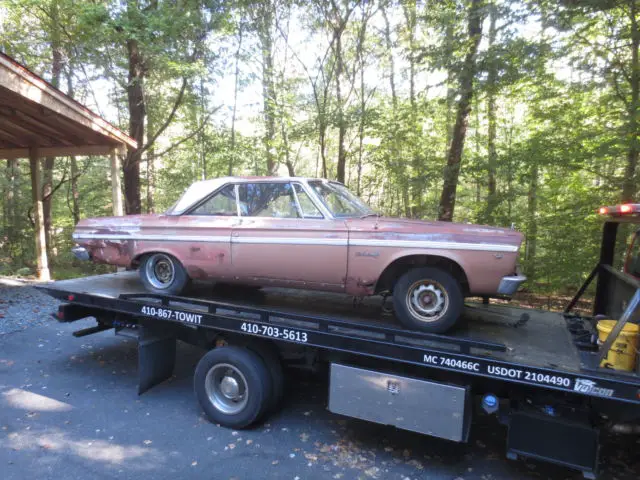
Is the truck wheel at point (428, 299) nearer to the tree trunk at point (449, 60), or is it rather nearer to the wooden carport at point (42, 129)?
the tree trunk at point (449, 60)

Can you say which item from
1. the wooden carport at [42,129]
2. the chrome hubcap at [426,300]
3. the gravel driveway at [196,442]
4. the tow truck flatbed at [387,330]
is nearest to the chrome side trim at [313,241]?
the chrome hubcap at [426,300]

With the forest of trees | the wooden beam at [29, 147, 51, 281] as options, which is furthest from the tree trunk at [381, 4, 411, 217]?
the wooden beam at [29, 147, 51, 281]

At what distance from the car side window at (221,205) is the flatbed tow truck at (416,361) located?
40.5 inches

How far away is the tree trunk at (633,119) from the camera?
6660 millimetres

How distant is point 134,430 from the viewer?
391cm

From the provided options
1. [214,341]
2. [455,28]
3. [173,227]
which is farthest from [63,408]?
[455,28]

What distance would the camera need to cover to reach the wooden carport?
7008 millimetres

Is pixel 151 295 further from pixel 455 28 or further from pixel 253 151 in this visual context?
pixel 253 151

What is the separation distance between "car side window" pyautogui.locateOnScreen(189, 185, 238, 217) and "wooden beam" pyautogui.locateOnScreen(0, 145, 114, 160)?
21.2 feet

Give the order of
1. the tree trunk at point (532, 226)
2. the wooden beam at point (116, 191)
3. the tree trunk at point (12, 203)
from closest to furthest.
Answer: the tree trunk at point (532, 226)
the wooden beam at point (116, 191)
the tree trunk at point (12, 203)

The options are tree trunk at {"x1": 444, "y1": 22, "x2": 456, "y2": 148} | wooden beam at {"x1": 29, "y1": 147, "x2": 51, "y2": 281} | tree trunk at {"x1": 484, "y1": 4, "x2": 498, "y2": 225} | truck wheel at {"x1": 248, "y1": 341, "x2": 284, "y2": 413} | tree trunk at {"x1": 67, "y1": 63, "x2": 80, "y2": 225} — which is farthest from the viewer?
tree trunk at {"x1": 67, "y1": 63, "x2": 80, "y2": 225}

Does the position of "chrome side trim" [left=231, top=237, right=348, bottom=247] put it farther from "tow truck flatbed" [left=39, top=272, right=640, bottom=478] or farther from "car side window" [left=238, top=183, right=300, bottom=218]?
"tow truck flatbed" [left=39, top=272, right=640, bottom=478]

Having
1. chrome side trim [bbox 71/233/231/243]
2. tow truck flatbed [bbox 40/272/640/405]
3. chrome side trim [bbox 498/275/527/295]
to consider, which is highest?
chrome side trim [bbox 71/233/231/243]

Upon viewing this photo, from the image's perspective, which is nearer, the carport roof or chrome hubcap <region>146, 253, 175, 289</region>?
chrome hubcap <region>146, 253, 175, 289</region>
